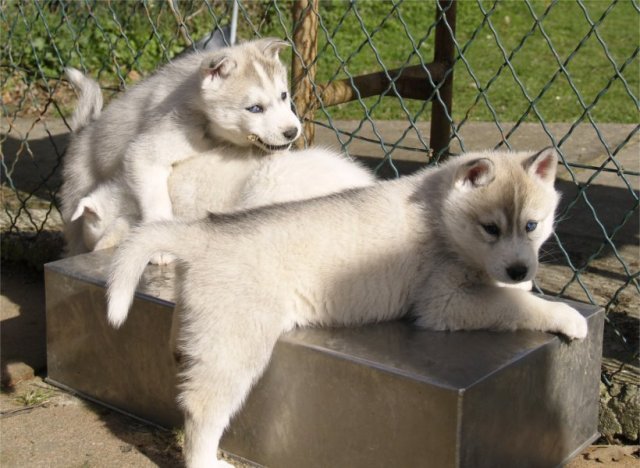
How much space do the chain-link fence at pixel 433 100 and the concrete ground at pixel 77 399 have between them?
0.03 meters

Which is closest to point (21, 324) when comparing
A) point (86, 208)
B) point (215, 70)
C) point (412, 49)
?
point (86, 208)

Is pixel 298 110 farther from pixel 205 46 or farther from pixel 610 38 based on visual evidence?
pixel 610 38

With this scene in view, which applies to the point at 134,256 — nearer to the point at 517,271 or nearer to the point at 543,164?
the point at 517,271

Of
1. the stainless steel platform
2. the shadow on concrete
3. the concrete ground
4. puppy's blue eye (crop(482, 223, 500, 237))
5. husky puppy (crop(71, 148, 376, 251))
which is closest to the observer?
the stainless steel platform

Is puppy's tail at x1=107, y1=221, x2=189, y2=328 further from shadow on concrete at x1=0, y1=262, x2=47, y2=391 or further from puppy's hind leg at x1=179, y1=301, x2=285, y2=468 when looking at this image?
shadow on concrete at x1=0, y1=262, x2=47, y2=391

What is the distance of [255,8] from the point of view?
12.5 metres

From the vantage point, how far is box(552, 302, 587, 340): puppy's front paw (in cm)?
347

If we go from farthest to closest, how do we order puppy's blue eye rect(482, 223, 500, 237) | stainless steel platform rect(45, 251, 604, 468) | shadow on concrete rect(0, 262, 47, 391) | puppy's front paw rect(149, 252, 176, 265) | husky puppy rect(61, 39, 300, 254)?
shadow on concrete rect(0, 262, 47, 391) < husky puppy rect(61, 39, 300, 254) < puppy's front paw rect(149, 252, 176, 265) < puppy's blue eye rect(482, 223, 500, 237) < stainless steel platform rect(45, 251, 604, 468)

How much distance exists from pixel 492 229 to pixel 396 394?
716 millimetres

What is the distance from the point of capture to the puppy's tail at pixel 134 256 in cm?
327

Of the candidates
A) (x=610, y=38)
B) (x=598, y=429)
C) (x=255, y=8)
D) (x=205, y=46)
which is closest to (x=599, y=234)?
(x=598, y=429)

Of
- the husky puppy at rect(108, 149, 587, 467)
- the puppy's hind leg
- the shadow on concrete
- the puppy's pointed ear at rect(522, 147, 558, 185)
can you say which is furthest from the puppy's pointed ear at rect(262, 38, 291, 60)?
the shadow on concrete

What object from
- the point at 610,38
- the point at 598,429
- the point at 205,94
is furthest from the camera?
the point at 610,38

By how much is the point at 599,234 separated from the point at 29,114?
6.27 meters
